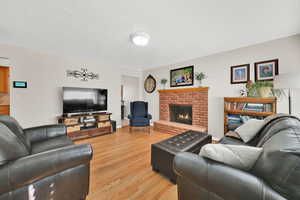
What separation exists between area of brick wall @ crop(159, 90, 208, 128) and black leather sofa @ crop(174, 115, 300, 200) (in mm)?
2381

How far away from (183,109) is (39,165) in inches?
143

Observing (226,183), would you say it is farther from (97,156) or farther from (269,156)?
(97,156)

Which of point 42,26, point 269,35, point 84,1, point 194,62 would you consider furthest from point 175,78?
point 42,26

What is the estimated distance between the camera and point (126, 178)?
1.63 metres

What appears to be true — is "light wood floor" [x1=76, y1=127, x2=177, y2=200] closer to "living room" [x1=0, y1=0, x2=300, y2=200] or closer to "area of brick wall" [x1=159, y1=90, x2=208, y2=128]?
"living room" [x1=0, y1=0, x2=300, y2=200]

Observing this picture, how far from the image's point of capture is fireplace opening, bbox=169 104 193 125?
3774 millimetres

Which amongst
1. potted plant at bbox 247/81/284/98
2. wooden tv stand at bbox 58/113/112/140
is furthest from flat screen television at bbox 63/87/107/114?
potted plant at bbox 247/81/284/98

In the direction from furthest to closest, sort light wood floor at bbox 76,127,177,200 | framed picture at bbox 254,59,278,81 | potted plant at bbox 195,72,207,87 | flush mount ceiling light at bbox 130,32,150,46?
potted plant at bbox 195,72,207,87, framed picture at bbox 254,59,278,81, flush mount ceiling light at bbox 130,32,150,46, light wood floor at bbox 76,127,177,200

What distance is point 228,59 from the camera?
9.62ft

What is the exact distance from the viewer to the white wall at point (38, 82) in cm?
269

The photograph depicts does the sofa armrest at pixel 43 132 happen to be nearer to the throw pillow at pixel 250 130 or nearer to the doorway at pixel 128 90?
the throw pillow at pixel 250 130

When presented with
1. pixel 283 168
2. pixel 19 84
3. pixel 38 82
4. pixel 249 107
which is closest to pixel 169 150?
pixel 283 168

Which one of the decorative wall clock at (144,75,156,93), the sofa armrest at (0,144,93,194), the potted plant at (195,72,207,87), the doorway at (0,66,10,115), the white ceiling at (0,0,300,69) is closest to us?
the sofa armrest at (0,144,93,194)

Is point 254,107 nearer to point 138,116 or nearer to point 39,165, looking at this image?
point 138,116
